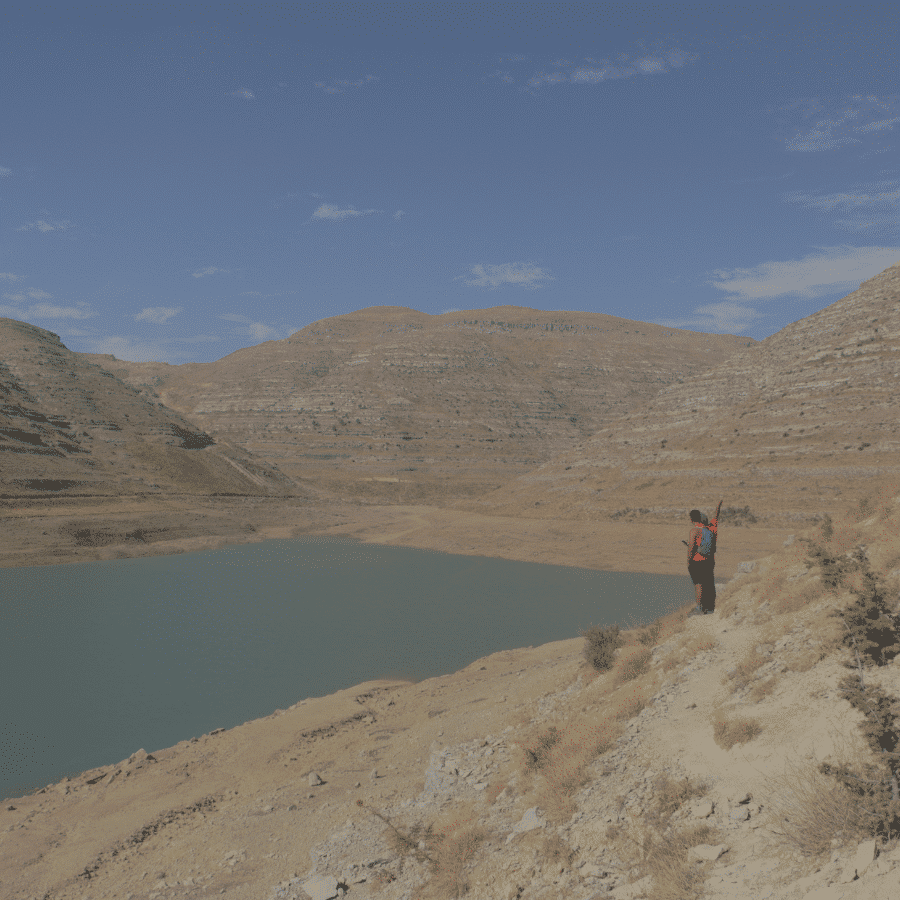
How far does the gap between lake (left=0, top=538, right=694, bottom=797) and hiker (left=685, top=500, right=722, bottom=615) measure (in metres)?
11.7

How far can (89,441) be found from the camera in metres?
68.7

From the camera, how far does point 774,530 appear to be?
4391cm

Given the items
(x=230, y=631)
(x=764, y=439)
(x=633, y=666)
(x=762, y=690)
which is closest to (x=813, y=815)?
(x=762, y=690)

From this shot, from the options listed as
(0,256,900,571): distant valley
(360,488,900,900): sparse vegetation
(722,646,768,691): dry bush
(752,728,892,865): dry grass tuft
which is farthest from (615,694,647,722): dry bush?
(0,256,900,571): distant valley

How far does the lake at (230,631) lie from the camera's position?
17.0m

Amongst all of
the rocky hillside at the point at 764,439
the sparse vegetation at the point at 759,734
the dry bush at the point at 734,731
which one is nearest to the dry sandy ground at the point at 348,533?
the rocky hillside at the point at 764,439

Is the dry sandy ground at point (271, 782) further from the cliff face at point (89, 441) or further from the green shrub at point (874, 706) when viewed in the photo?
the cliff face at point (89, 441)

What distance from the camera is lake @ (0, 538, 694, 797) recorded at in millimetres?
17000

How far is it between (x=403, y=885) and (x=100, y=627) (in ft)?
84.7

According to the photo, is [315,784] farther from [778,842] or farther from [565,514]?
[565,514]

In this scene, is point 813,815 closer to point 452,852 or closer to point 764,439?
point 452,852

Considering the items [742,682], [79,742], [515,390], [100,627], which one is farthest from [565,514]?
[515,390]

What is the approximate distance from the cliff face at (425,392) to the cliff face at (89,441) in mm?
16124

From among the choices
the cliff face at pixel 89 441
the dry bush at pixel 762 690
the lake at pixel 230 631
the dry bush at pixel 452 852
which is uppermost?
the cliff face at pixel 89 441
